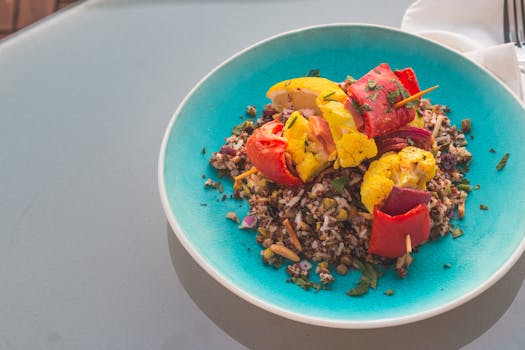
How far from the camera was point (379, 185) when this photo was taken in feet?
4.21

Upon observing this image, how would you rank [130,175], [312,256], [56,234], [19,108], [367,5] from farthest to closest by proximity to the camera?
[367,5]
[19,108]
[130,175]
[56,234]
[312,256]

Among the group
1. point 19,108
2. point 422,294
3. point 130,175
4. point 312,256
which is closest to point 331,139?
point 312,256

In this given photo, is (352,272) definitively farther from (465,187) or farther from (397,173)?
(465,187)

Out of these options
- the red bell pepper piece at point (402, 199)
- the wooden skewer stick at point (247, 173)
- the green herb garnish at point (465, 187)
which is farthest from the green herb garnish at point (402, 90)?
the wooden skewer stick at point (247, 173)

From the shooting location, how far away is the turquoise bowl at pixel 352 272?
1280 mm

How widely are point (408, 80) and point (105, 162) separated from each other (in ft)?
3.27

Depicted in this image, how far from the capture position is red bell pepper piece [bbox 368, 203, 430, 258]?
4.15ft

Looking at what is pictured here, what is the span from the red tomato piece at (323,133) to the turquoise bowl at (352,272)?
311 millimetres

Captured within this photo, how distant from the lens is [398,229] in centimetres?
127

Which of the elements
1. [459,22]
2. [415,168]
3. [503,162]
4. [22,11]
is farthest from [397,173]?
[22,11]

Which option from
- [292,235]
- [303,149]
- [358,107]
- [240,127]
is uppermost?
[358,107]

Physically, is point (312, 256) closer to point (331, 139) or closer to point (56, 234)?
point (331, 139)

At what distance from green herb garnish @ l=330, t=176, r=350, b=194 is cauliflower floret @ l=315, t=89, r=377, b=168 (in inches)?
2.5

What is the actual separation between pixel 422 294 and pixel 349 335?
0.21m
